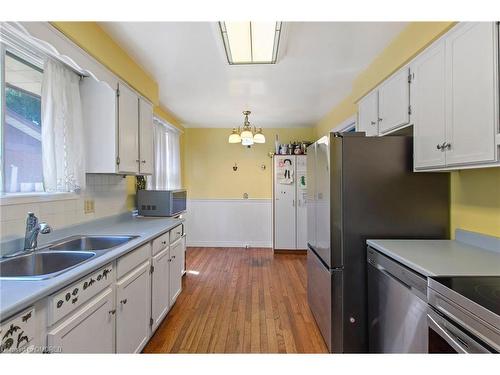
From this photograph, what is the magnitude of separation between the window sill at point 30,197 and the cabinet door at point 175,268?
3.42 feet

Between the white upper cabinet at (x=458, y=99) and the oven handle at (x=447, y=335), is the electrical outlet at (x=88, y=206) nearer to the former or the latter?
the oven handle at (x=447, y=335)

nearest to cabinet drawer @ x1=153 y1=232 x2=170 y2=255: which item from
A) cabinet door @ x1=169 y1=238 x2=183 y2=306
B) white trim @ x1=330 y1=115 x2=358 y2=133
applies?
cabinet door @ x1=169 y1=238 x2=183 y2=306

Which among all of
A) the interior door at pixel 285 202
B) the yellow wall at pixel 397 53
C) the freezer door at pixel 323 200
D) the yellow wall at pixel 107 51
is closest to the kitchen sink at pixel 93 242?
the yellow wall at pixel 107 51

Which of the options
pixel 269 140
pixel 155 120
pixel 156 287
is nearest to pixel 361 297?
pixel 156 287

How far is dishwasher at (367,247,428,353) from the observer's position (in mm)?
1260

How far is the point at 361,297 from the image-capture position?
1.88m

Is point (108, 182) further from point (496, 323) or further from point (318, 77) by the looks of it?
point (496, 323)

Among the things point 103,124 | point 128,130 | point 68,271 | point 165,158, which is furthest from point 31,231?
point 165,158

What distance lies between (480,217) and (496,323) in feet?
3.32

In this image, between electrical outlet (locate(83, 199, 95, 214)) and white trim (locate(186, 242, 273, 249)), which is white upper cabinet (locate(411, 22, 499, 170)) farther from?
white trim (locate(186, 242, 273, 249))

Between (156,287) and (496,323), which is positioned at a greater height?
(496,323)

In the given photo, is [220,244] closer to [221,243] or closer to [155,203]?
[221,243]

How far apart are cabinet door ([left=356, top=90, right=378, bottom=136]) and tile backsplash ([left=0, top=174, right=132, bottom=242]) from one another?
105 inches
